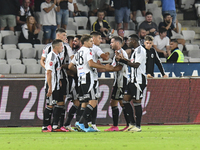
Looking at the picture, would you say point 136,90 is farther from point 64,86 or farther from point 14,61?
point 14,61

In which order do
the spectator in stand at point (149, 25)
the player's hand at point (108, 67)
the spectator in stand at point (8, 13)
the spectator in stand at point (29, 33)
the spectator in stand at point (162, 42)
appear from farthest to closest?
1. the spectator in stand at point (149, 25)
2. the spectator in stand at point (162, 42)
3. the spectator in stand at point (8, 13)
4. the spectator in stand at point (29, 33)
5. the player's hand at point (108, 67)

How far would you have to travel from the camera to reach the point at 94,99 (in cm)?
958

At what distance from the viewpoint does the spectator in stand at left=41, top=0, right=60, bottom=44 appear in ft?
54.0

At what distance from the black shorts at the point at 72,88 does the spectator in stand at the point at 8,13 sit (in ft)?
22.4

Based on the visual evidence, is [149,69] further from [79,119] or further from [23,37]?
[23,37]

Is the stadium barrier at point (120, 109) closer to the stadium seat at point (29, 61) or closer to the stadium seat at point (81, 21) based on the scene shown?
the stadium seat at point (29, 61)

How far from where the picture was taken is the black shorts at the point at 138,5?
18484mm

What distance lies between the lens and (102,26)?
669 inches

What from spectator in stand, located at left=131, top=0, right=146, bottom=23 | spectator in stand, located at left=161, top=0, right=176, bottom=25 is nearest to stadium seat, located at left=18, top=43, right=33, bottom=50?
spectator in stand, located at left=131, top=0, right=146, bottom=23

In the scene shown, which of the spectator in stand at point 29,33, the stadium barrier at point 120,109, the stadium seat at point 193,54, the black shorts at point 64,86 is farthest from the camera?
the stadium seat at point 193,54

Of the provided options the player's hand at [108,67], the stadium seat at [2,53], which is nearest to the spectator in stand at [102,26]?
Result: the stadium seat at [2,53]

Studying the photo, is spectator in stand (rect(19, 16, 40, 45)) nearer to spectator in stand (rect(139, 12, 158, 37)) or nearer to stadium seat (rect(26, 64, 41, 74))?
stadium seat (rect(26, 64, 41, 74))

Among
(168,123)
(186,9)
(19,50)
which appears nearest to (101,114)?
(168,123)

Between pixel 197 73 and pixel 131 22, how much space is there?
5.10 m
